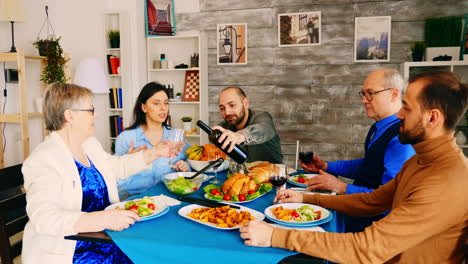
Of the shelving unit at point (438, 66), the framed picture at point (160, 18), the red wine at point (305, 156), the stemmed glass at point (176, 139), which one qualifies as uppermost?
the framed picture at point (160, 18)

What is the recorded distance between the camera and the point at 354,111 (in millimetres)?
4500

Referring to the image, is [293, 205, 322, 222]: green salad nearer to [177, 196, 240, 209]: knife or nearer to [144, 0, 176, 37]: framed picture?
[177, 196, 240, 209]: knife

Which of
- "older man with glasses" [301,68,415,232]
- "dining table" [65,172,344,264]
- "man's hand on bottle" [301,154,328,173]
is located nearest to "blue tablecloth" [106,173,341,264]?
"dining table" [65,172,344,264]

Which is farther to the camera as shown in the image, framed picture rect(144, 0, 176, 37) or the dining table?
framed picture rect(144, 0, 176, 37)

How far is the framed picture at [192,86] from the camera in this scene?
486 centimetres

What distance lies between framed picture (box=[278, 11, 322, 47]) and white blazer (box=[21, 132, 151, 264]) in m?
3.41

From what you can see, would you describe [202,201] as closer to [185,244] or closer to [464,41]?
[185,244]

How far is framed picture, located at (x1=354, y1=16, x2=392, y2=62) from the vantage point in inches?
170

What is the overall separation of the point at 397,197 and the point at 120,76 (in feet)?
14.2

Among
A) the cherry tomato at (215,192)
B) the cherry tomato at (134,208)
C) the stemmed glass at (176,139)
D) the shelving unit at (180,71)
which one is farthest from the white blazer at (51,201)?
the shelving unit at (180,71)

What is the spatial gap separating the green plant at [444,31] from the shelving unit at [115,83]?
3.70 meters

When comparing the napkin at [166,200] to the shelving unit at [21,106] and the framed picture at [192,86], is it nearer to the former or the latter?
the shelving unit at [21,106]

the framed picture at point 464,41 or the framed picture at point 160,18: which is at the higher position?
the framed picture at point 160,18

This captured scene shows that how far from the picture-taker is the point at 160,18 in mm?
4949
